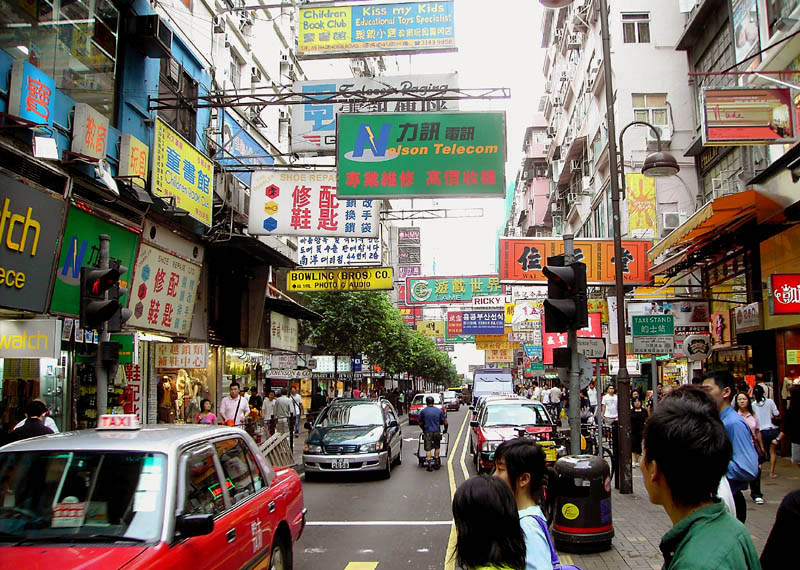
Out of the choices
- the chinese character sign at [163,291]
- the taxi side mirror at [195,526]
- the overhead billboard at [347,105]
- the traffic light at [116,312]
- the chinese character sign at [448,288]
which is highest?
the overhead billboard at [347,105]

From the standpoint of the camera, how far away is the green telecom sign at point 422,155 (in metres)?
11.5

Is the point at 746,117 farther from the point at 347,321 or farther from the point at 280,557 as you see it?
the point at 347,321

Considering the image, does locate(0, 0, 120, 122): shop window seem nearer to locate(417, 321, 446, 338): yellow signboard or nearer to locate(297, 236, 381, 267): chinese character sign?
locate(297, 236, 381, 267): chinese character sign

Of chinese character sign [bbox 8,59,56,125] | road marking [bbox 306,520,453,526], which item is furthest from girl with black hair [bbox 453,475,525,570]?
chinese character sign [bbox 8,59,56,125]

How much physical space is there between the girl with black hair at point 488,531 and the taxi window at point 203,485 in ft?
8.02

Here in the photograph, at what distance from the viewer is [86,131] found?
11.4 m

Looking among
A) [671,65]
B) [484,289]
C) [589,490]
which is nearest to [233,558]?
[589,490]

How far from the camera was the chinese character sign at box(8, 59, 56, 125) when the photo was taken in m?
9.81

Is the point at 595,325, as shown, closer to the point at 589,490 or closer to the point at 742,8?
the point at 742,8

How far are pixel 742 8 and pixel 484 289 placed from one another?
93.1ft

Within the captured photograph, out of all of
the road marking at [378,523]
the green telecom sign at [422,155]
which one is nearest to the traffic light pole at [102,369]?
the road marking at [378,523]

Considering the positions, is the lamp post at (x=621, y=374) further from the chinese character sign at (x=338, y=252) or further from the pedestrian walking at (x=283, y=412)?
the pedestrian walking at (x=283, y=412)

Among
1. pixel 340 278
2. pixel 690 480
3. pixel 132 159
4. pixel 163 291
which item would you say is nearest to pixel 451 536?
pixel 690 480

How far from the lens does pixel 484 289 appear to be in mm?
44000
